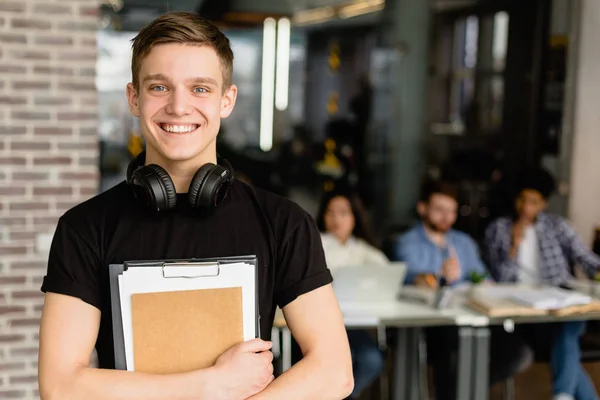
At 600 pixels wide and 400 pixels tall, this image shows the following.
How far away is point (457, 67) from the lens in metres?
7.33

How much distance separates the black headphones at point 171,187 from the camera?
149 cm

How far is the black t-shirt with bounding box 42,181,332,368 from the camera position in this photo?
59.0 inches

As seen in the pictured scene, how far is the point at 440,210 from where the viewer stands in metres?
4.88

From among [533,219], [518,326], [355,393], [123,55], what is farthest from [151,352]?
[123,55]

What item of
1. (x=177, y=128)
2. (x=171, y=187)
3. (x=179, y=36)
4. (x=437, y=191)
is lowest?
(x=437, y=191)

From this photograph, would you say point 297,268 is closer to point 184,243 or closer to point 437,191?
point 184,243

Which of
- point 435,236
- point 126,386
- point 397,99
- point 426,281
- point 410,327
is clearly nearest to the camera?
point 126,386

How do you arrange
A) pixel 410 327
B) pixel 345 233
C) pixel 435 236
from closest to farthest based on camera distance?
pixel 410 327
pixel 345 233
pixel 435 236

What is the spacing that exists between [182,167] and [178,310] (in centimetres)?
27

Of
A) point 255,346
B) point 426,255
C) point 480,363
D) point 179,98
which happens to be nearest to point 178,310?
point 255,346

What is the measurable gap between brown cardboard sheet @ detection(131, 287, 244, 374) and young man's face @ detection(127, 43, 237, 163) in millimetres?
261

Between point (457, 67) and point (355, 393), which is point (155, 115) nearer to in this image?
point (355, 393)

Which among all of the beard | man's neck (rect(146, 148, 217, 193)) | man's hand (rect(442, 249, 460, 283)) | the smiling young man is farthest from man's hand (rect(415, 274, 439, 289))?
man's neck (rect(146, 148, 217, 193))

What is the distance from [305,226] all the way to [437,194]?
3.40m
